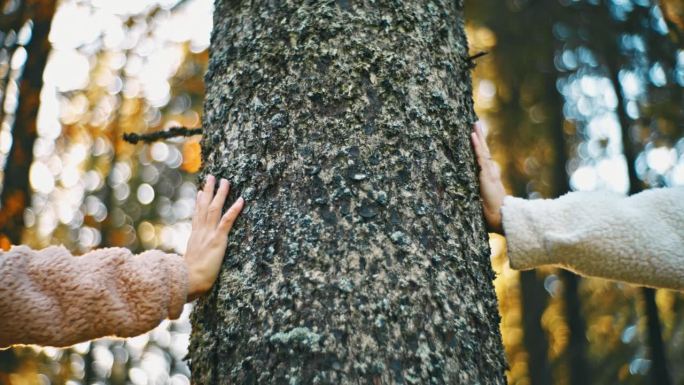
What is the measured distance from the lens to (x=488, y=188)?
71.5 inches

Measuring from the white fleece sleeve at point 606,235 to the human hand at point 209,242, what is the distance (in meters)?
0.86

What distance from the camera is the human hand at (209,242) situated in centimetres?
158

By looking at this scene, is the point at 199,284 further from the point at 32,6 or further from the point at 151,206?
the point at 151,206

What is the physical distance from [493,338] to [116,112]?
759 centimetres

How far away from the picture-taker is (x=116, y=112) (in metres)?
8.03

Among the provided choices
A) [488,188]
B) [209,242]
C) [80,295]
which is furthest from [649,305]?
[80,295]

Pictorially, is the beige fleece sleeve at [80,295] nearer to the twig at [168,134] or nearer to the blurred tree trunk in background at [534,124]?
the twig at [168,134]

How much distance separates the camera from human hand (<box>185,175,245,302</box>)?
1.58 metres

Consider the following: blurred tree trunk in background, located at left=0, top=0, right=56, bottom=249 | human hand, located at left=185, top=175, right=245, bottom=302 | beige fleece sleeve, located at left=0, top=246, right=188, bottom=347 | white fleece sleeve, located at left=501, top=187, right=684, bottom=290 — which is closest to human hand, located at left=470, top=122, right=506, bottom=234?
white fleece sleeve, located at left=501, top=187, right=684, bottom=290

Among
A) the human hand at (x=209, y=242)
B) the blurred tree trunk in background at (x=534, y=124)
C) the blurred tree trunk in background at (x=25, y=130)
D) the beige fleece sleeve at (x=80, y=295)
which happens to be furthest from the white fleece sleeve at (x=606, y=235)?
the blurred tree trunk in background at (x=534, y=124)

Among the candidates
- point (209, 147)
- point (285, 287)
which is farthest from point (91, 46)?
point (285, 287)

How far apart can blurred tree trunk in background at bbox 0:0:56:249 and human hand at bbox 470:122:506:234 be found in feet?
12.4

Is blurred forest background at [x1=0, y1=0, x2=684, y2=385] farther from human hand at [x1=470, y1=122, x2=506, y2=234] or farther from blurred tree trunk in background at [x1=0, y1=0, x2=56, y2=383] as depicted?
human hand at [x1=470, y1=122, x2=506, y2=234]

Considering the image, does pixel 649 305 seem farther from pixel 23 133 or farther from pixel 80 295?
pixel 23 133
